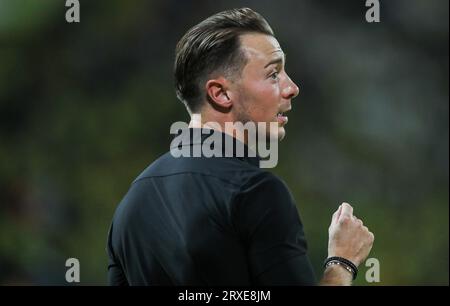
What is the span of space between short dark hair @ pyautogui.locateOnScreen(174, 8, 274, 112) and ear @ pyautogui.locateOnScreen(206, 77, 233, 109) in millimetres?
13

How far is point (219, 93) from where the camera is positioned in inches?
42.4

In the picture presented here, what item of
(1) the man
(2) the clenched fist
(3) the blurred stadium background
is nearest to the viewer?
(1) the man

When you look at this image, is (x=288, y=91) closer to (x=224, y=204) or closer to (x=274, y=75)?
(x=274, y=75)

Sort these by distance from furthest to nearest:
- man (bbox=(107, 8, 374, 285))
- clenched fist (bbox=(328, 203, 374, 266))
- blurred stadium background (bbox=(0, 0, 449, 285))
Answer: blurred stadium background (bbox=(0, 0, 449, 285))
clenched fist (bbox=(328, 203, 374, 266))
man (bbox=(107, 8, 374, 285))

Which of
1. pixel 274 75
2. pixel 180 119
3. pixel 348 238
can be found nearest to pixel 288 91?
pixel 274 75

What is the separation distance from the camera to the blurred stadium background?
131 inches

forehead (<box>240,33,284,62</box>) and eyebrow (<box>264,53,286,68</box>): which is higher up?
forehead (<box>240,33,284,62</box>)

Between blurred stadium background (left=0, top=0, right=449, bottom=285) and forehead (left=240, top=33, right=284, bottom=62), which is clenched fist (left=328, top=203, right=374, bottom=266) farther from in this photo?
blurred stadium background (left=0, top=0, right=449, bottom=285)

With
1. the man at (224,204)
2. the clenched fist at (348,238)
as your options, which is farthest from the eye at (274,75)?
the clenched fist at (348,238)

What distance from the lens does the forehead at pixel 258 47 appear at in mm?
1097

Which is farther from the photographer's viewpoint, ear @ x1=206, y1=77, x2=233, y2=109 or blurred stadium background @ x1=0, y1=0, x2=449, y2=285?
blurred stadium background @ x1=0, y1=0, x2=449, y2=285

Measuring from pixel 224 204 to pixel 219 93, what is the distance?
0.69ft

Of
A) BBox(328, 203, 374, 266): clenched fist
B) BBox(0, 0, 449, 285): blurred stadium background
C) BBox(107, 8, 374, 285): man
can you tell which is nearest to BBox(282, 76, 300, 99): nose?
BBox(107, 8, 374, 285): man
